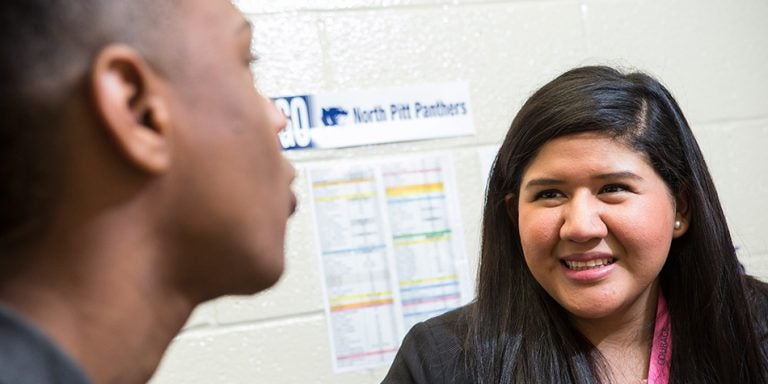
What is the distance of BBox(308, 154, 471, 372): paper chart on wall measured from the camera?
1821 mm

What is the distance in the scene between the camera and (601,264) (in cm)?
129

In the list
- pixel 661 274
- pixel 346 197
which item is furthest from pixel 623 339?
pixel 346 197

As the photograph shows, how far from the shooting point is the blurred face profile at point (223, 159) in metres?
0.51

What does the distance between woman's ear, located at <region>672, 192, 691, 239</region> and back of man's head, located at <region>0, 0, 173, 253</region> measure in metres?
1.12

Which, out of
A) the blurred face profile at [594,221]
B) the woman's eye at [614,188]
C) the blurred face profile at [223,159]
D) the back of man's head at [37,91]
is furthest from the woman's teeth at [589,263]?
the back of man's head at [37,91]

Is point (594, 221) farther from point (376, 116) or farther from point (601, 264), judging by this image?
point (376, 116)

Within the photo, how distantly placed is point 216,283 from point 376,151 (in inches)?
52.2

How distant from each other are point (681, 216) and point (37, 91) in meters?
1.17

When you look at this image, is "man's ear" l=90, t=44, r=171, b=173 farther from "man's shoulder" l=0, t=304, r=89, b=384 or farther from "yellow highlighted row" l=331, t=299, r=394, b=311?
"yellow highlighted row" l=331, t=299, r=394, b=311

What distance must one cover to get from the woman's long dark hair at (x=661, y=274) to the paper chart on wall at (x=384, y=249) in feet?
1.39

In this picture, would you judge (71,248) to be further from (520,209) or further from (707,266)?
(707,266)

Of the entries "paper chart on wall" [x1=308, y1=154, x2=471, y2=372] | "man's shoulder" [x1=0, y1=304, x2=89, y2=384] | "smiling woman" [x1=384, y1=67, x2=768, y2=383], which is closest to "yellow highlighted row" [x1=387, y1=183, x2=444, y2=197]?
"paper chart on wall" [x1=308, y1=154, x2=471, y2=372]

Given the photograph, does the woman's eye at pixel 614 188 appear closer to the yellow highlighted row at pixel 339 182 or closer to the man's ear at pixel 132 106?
the yellow highlighted row at pixel 339 182

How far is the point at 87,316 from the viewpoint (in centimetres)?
Result: 49
